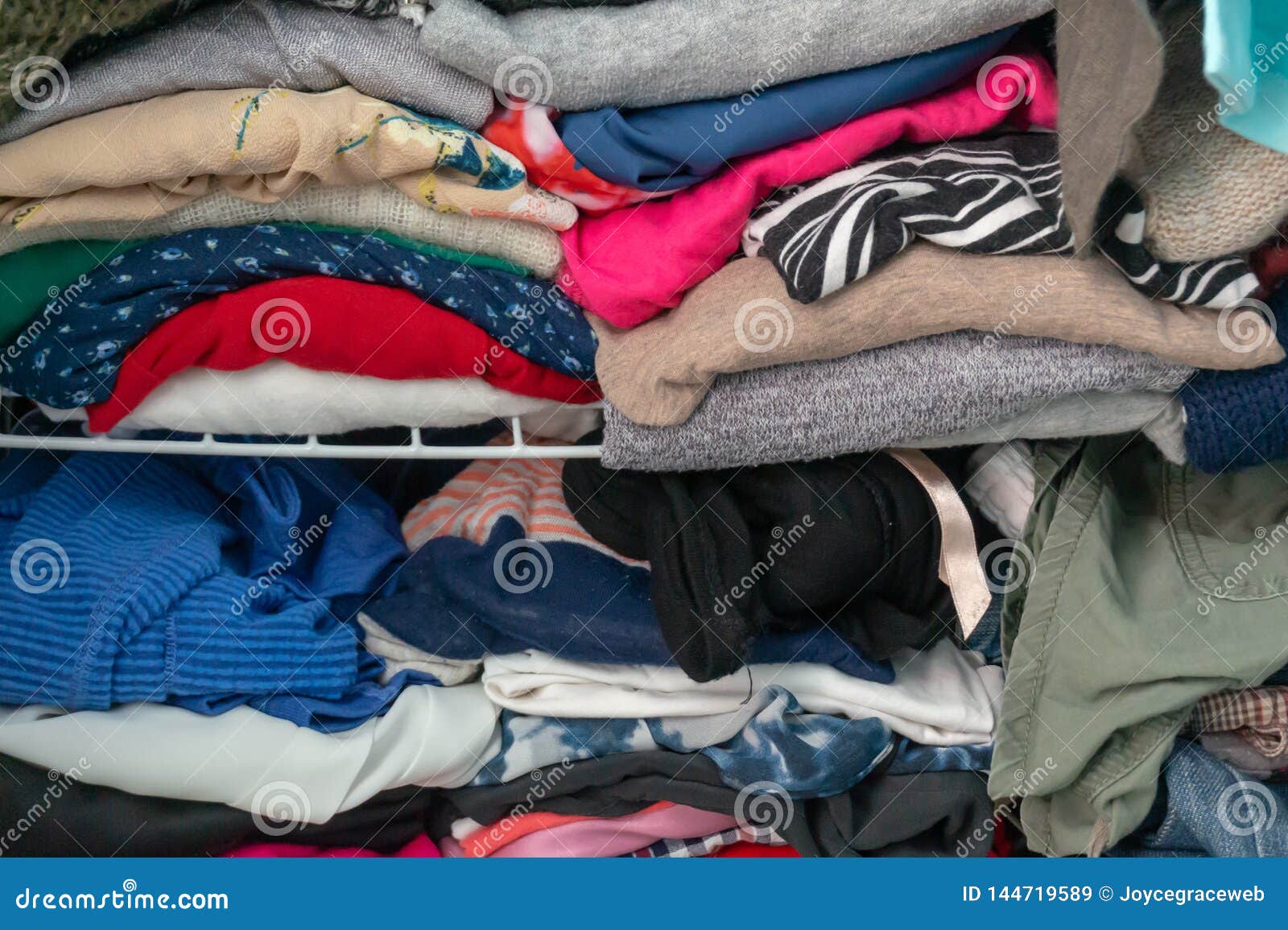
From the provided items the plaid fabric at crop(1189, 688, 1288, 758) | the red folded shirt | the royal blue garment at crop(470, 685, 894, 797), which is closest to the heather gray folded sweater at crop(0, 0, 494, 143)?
the red folded shirt

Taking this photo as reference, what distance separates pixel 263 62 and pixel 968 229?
0.47 m

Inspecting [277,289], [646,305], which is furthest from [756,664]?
[277,289]

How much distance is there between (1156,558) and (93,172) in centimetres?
80

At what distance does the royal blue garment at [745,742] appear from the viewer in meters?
0.84

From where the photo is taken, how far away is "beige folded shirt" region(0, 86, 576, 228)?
69 cm

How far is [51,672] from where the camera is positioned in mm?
784

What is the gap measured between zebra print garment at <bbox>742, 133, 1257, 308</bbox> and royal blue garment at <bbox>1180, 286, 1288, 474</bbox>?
0.19 feet

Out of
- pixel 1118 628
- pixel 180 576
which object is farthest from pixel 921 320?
pixel 180 576

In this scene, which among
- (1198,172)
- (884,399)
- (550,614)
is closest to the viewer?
(1198,172)

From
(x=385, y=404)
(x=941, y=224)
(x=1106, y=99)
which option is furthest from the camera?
(x=385, y=404)

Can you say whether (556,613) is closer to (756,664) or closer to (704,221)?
(756,664)

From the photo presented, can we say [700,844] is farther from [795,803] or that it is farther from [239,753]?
[239,753]

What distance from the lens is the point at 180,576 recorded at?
816mm

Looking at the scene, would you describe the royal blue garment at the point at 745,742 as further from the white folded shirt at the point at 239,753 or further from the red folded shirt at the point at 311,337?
the red folded shirt at the point at 311,337
